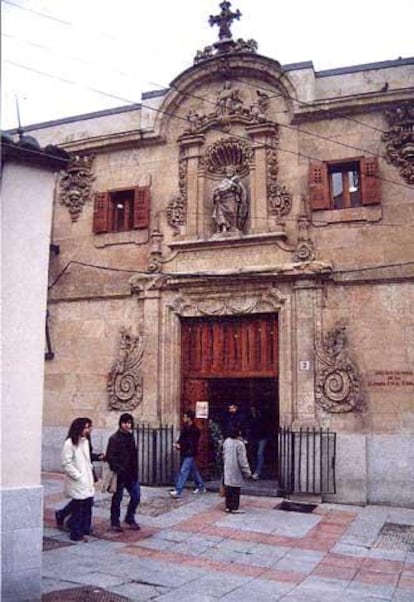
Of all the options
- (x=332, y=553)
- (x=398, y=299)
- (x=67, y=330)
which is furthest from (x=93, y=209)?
(x=332, y=553)

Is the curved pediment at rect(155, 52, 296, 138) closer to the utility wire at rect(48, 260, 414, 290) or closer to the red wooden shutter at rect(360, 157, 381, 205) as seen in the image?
the red wooden shutter at rect(360, 157, 381, 205)

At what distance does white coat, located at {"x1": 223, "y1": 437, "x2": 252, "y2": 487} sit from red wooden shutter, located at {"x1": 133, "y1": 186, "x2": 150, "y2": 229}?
6.09 metres

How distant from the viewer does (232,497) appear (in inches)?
406

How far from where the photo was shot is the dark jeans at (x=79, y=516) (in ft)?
26.9

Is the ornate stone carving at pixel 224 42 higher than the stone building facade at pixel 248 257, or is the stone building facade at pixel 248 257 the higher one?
the ornate stone carving at pixel 224 42

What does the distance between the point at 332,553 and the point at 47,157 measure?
6.25 m

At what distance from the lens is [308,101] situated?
42.2ft

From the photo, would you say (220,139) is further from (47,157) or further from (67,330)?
(47,157)

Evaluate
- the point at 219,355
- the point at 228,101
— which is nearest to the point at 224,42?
the point at 228,101

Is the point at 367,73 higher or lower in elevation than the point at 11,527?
higher

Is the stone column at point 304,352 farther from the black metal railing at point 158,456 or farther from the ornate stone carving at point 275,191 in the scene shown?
the black metal railing at point 158,456

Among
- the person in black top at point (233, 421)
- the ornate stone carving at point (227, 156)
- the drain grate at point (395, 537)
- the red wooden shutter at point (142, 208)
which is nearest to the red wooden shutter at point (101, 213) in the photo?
the red wooden shutter at point (142, 208)

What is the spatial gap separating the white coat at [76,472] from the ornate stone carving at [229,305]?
18.1ft

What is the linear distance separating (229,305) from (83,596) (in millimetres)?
7808
